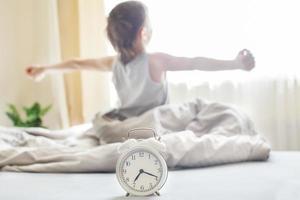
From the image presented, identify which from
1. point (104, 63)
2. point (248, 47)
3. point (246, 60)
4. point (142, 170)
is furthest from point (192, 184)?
point (248, 47)

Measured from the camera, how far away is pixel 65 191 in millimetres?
991

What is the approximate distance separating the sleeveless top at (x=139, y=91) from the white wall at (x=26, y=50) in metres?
0.73

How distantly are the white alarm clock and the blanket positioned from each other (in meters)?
0.04

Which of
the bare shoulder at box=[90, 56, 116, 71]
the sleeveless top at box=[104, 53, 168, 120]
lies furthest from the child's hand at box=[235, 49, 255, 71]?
the bare shoulder at box=[90, 56, 116, 71]

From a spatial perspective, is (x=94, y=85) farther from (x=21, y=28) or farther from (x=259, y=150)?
(x=259, y=150)

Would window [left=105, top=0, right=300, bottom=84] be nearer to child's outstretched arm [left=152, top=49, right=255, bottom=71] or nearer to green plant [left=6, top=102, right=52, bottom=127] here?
child's outstretched arm [left=152, top=49, right=255, bottom=71]

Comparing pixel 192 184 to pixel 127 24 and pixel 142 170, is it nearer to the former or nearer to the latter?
pixel 142 170

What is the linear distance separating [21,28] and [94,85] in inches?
20.3

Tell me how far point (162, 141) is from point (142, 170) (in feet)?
0.95

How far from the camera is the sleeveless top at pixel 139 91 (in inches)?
67.5

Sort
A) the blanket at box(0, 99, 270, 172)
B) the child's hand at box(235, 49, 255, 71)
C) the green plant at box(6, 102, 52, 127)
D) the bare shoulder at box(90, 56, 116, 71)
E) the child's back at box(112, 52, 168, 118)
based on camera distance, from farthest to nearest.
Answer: the green plant at box(6, 102, 52, 127), the bare shoulder at box(90, 56, 116, 71), the child's back at box(112, 52, 168, 118), the child's hand at box(235, 49, 255, 71), the blanket at box(0, 99, 270, 172)

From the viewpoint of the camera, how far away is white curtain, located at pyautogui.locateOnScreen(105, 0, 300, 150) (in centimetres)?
199

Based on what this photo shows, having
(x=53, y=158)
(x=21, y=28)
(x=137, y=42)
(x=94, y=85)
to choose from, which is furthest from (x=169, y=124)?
(x=21, y=28)

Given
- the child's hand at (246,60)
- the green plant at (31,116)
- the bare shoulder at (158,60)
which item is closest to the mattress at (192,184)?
the child's hand at (246,60)
